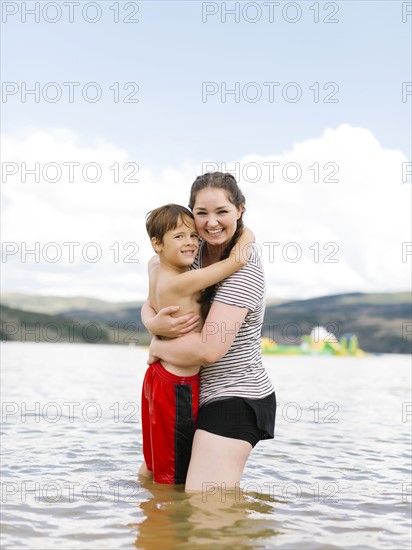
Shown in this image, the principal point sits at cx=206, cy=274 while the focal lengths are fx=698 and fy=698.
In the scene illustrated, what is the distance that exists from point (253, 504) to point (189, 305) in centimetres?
154

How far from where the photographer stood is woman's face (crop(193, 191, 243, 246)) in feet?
14.6

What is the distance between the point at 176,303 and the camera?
14.9ft

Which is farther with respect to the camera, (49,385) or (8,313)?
(8,313)

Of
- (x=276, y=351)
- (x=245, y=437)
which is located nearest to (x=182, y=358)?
(x=245, y=437)

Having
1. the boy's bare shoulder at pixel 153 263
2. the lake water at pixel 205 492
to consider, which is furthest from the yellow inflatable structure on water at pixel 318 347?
the boy's bare shoulder at pixel 153 263

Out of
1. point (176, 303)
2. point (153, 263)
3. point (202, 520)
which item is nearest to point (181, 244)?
point (176, 303)

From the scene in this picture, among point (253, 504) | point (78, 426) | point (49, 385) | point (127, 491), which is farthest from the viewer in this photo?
point (49, 385)

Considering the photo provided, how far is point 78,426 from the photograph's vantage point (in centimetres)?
942

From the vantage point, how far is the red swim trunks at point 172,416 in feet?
14.9

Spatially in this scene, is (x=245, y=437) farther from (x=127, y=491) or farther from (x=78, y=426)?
(x=78, y=426)

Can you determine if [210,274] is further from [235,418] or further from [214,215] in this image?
[235,418]

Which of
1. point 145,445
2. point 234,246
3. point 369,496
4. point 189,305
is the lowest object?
point 369,496

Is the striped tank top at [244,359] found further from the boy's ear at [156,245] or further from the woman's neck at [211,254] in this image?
the boy's ear at [156,245]

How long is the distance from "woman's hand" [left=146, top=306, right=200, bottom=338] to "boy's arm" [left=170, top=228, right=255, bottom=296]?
0.15 metres
